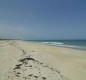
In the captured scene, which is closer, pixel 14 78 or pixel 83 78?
pixel 14 78

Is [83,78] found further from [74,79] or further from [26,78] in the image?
[26,78]

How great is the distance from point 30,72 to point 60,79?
130 cm

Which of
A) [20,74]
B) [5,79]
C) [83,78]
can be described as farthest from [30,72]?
[83,78]

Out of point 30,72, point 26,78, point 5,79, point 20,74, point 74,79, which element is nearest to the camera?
point 5,79

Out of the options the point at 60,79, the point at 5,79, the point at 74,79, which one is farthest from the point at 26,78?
the point at 74,79

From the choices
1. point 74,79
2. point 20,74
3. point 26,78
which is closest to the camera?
point 26,78

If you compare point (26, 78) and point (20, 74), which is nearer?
point (26, 78)

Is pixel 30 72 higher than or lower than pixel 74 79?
higher

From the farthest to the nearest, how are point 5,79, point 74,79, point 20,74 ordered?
point 74,79, point 20,74, point 5,79

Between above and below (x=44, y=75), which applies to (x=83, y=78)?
below

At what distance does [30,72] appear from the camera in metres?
4.70

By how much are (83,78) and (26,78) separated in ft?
9.53

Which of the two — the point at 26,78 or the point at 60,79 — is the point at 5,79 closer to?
the point at 26,78

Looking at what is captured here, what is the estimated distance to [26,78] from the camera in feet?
13.5
